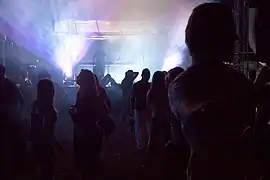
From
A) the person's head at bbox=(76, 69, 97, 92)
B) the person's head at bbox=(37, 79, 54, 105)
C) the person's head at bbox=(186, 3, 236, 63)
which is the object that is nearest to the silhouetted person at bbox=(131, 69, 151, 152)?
the person's head at bbox=(76, 69, 97, 92)

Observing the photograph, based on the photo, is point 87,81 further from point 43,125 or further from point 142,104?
point 142,104

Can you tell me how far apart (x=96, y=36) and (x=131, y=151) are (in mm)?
22545

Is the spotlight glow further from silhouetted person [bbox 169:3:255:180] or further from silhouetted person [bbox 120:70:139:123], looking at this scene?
silhouetted person [bbox 169:3:255:180]

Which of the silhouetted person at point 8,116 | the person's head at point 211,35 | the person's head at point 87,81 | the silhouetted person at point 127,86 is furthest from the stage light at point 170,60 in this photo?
the person's head at point 211,35

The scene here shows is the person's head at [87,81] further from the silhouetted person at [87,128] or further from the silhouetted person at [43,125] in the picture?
the silhouetted person at [43,125]

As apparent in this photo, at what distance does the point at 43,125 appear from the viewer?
8.18 m

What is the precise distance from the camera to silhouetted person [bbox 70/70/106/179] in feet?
26.4

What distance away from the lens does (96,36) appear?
117 feet

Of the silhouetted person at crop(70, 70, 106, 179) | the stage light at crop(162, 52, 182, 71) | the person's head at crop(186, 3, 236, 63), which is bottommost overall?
the silhouetted person at crop(70, 70, 106, 179)

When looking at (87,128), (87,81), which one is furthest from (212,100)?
(87,81)

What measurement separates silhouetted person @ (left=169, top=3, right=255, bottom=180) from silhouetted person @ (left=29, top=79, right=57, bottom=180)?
510 cm

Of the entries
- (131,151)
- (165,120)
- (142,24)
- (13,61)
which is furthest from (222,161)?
(142,24)

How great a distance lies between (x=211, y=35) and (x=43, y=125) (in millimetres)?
5318

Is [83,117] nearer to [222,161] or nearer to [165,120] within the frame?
[165,120]
